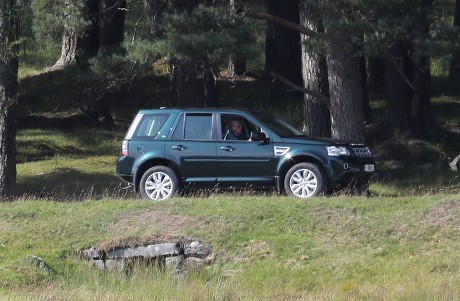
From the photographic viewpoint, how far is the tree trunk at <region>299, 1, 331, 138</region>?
70.4 feet

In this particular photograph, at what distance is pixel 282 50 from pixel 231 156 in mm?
13602

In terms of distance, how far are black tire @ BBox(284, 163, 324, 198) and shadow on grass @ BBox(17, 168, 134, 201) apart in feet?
13.3

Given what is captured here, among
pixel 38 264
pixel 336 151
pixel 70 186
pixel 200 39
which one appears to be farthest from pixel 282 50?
pixel 38 264

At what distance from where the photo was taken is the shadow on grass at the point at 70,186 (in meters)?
20.1

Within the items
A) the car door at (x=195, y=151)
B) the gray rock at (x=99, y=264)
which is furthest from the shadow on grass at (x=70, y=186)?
the gray rock at (x=99, y=264)

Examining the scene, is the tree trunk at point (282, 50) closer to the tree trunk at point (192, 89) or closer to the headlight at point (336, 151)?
the tree trunk at point (192, 89)

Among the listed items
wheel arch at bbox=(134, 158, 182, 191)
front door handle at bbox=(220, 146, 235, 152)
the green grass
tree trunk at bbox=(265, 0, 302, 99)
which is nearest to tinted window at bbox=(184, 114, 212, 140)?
front door handle at bbox=(220, 146, 235, 152)

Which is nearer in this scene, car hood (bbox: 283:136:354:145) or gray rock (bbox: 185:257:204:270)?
gray rock (bbox: 185:257:204:270)

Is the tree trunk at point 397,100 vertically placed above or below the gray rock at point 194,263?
above

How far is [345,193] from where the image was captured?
17.1 m

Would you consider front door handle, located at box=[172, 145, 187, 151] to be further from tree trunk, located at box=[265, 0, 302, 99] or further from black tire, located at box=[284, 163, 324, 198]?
tree trunk, located at box=[265, 0, 302, 99]

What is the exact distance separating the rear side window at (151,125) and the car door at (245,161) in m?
1.16

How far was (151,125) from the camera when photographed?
57.6 ft

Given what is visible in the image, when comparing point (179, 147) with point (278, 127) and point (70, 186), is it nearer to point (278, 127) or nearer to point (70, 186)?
point (278, 127)
